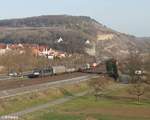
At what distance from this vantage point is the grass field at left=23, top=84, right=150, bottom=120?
1630 inches

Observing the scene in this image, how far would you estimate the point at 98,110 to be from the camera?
4803 centimetres

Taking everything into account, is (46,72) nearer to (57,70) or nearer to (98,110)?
(57,70)

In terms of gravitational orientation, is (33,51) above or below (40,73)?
above

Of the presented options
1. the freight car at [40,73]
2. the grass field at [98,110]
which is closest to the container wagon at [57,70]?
the freight car at [40,73]

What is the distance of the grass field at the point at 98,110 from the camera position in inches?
1630

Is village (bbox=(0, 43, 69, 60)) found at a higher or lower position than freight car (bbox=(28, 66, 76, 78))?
higher

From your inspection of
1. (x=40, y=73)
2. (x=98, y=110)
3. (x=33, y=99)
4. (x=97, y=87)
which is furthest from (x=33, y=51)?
(x=98, y=110)

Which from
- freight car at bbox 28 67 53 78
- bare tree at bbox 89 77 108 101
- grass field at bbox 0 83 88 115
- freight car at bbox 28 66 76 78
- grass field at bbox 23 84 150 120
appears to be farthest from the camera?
freight car at bbox 28 66 76 78

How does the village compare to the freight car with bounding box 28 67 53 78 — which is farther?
the village

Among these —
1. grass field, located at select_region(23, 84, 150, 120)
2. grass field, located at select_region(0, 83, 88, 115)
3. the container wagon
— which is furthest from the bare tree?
the container wagon

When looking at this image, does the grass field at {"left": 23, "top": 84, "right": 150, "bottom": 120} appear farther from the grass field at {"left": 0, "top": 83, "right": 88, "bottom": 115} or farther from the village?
the village

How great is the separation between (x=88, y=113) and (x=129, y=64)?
69770mm

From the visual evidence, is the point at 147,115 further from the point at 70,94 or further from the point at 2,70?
the point at 2,70

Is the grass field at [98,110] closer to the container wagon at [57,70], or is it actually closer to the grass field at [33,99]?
the grass field at [33,99]
